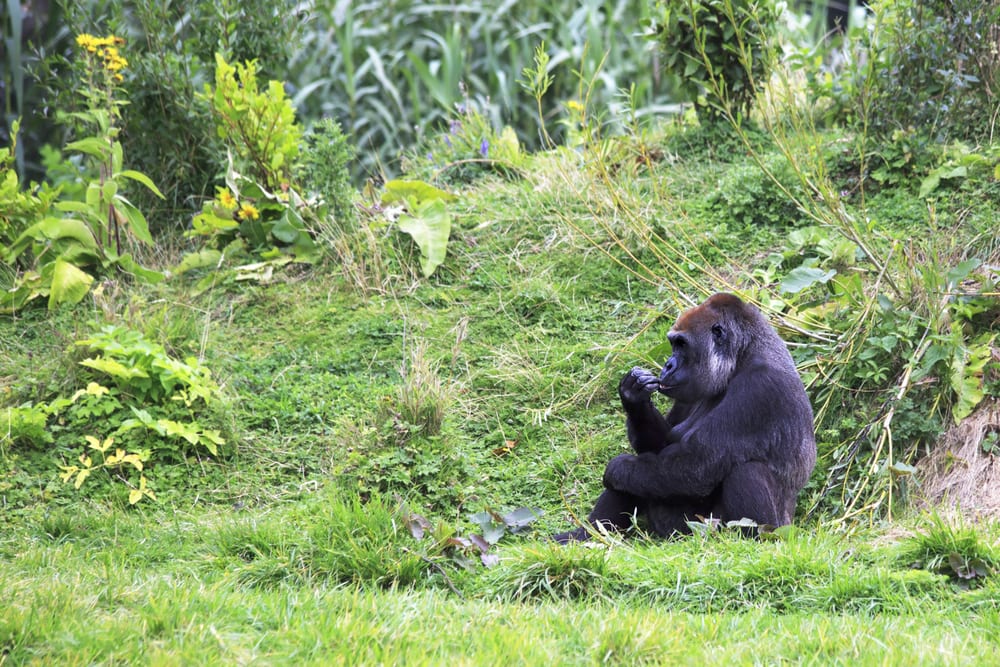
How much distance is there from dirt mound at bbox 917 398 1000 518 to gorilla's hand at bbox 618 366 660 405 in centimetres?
133

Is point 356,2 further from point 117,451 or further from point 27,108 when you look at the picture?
point 117,451

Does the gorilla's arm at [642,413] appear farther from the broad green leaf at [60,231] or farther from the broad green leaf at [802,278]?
the broad green leaf at [60,231]

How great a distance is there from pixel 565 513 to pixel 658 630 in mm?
1957

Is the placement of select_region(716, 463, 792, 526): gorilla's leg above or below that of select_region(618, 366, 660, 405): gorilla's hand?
below

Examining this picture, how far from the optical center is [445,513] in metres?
5.18

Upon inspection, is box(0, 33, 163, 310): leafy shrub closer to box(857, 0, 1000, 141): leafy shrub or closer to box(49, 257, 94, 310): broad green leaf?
box(49, 257, 94, 310): broad green leaf

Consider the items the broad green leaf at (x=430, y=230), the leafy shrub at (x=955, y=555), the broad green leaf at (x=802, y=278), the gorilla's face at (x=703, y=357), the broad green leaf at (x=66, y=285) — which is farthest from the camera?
the broad green leaf at (x=430, y=230)

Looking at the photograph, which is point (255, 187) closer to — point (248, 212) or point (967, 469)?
point (248, 212)

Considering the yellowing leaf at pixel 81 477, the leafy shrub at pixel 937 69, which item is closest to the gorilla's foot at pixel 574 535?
the yellowing leaf at pixel 81 477

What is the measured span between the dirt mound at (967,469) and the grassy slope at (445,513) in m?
0.58

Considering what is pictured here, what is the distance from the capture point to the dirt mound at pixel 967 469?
4.97 meters

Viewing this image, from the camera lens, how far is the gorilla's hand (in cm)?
486

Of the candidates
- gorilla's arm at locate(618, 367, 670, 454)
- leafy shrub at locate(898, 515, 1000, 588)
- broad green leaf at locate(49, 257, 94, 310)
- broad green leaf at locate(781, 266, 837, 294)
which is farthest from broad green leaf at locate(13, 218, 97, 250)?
leafy shrub at locate(898, 515, 1000, 588)

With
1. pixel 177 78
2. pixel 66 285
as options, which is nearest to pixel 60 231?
pixel 66 285
